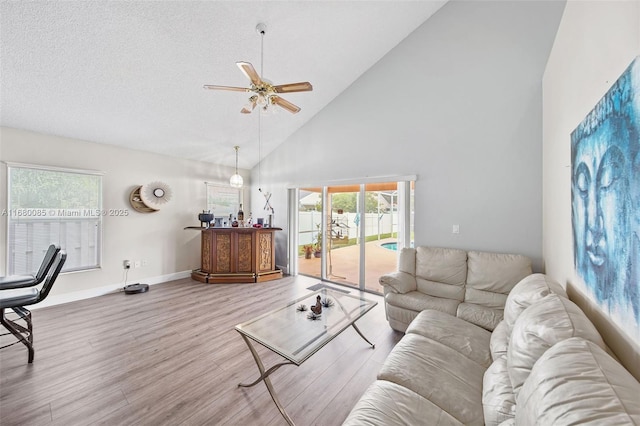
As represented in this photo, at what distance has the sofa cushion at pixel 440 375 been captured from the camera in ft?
3.98

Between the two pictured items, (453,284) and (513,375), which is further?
(453,284)

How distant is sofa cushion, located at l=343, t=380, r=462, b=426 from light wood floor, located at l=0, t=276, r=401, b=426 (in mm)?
583

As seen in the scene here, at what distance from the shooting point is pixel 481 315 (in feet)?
7.42

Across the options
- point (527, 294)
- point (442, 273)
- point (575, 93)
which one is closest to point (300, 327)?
point (527, 294)

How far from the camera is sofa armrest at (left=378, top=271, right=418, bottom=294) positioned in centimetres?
277

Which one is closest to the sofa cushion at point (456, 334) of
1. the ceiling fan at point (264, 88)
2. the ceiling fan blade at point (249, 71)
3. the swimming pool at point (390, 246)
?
the swimming pool at point (390, 246)

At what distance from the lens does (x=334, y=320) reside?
2062mm

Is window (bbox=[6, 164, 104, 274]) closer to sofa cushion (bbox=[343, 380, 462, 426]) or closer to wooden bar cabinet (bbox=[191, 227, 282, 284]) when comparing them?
wooden bar cabinet (bbox=[191, 227, 282, 284])

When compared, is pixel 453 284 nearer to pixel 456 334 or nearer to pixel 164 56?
pixel 456 334

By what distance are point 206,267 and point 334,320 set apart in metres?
3.55

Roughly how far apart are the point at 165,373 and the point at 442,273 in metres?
3.00

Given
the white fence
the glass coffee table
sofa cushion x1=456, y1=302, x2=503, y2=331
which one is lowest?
sofa cushion x1=456, y1=302, x2=503, y2=331

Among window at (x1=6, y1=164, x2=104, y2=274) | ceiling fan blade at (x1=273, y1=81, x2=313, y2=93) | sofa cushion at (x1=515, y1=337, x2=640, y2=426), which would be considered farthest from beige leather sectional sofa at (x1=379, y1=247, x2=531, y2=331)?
window at (x1=6, y1=164, x2=104, y2=274)

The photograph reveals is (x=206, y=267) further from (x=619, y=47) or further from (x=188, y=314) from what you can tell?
(x=619, y=47)
